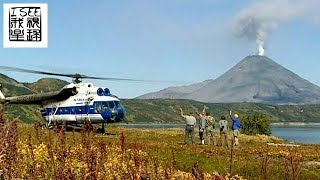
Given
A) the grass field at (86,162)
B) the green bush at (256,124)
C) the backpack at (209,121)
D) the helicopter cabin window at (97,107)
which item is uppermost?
the grass field at (86,162)

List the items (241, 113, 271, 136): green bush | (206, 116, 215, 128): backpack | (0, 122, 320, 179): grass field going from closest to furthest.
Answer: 1. (0, 122, 320, 179): grass field
2. (206, 116, 215, 128): backpack
3. (241, 113, 271, 136): green bush

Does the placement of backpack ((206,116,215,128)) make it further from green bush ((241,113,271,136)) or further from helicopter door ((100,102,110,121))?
green bush ((241,113,271,136))

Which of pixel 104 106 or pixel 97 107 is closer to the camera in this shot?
pixel 104 106

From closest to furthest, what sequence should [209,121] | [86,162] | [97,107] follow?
[86,162]
[209,121]
[97,107]

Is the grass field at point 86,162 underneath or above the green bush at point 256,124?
above

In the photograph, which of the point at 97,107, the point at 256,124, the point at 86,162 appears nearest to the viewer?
the point at 86,162

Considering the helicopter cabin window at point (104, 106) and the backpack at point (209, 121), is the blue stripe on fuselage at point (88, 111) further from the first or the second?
the backpack at point (209, 121)

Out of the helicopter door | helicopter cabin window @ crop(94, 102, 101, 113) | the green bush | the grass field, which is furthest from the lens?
the green bush

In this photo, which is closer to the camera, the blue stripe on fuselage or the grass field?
the grass field

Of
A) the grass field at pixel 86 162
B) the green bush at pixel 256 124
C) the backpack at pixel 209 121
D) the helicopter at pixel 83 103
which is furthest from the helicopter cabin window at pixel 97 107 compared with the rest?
the green bush at pixel 256 124

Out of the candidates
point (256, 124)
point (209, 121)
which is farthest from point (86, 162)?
point (256, 124)

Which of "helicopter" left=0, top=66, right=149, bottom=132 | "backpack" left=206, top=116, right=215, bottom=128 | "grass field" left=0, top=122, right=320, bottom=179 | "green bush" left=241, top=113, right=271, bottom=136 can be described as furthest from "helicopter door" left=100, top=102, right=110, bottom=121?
"green bush" left=241, top=113, right=271, bottom=136

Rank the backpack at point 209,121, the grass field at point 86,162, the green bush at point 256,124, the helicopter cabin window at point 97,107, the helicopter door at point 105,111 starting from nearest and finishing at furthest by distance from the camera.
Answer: the grass field at point 86,162 < the backpack at point 209,121 < the helicopter door at point 105,111 < the helicopter cabin window at point 97,107 < the green bush at point 256,124

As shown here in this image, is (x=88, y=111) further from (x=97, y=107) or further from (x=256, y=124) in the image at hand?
(x=256, y=124)
